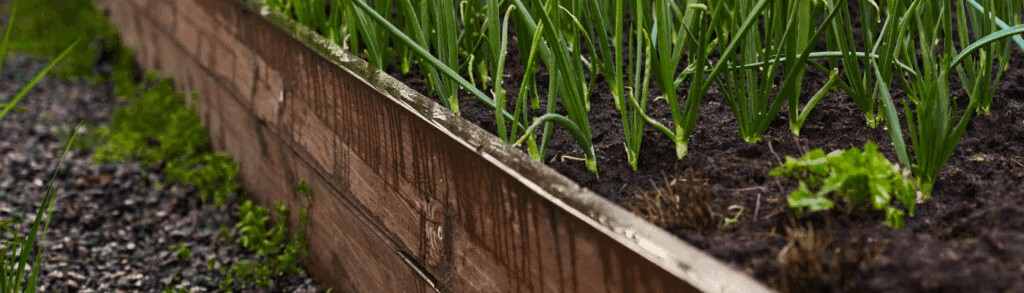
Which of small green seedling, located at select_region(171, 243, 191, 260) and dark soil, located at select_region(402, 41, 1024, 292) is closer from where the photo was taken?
dark soil, located at select_region(402, 41, 1024, 292)

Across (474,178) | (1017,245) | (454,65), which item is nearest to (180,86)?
(454,65)

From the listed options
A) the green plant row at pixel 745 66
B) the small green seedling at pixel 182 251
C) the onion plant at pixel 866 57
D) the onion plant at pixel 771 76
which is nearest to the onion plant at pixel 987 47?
the green plant row at pixel 745 66

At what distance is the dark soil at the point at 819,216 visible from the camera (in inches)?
40.8

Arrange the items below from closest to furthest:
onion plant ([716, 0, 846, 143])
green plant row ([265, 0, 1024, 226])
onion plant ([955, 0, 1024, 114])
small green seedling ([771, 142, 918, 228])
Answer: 1. small green seedling ([771, 142, 918, 228])
2. green plant row ([265, 0, 1024, 226])
3. onion plant ([716, 0, 846, 143])
4. onion plant ([955, 0, 1024, 114])

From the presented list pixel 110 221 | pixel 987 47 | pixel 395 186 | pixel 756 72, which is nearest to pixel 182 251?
pixel 110 221

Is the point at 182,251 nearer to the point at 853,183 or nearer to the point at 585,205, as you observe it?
the point at 585,205

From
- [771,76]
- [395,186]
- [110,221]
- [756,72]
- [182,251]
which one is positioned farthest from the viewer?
[110,221]

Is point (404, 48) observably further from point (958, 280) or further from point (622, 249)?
point (958, 280)

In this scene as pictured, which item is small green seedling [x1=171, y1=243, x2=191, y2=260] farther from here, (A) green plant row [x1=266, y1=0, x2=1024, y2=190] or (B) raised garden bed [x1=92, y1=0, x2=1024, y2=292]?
(A) green plant row [x1=266, y1=0, x2=1024, y2=190]

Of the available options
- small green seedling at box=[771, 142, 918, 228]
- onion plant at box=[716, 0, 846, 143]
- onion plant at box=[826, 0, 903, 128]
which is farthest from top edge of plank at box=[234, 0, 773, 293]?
onion plant at box=[826, 0, 903, 128]

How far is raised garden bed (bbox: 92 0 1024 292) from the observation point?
1073 mm

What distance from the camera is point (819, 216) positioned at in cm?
120

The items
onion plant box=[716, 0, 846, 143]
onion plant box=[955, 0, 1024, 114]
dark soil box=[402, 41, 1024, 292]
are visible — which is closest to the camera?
dark soil box=[402, 41, 1024, 292]

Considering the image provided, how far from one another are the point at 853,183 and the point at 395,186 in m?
0.82
